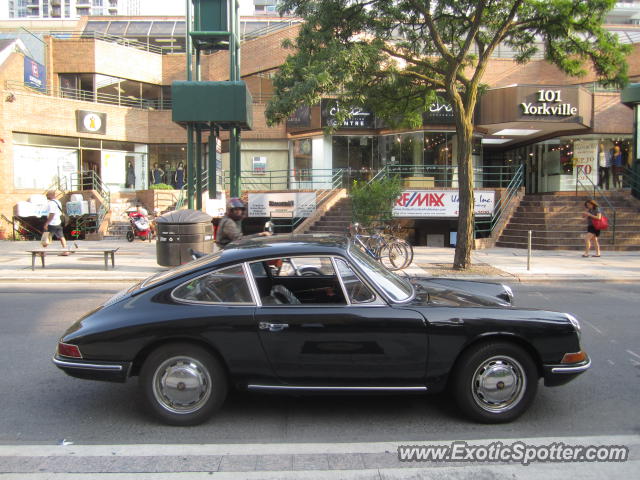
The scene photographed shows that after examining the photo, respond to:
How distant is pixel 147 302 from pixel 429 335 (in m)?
2.14

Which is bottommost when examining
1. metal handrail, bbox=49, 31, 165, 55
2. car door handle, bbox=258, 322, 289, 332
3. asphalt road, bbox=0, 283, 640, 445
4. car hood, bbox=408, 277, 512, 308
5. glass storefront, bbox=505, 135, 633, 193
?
asphalt road, bbox=0, 283, 640, 445

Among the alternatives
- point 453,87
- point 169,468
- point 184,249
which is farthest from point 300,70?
point 169,468

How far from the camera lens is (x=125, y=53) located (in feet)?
96.1

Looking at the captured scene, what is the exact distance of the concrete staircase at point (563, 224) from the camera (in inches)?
685

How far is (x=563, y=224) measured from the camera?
1822cm

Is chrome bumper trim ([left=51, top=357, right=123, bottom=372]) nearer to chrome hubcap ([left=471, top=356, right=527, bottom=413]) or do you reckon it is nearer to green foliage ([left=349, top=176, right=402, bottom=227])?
chrome hubcap ([left=471, top=356, right=527, bottom=413])

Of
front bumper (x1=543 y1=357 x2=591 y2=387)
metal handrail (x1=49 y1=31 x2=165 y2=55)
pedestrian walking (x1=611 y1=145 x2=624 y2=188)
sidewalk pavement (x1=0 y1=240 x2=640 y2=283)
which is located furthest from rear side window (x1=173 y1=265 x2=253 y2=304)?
metal handrail (x1=49 y1=31 x2=165 y2=55)

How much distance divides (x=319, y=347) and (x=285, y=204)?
16919 millimetres

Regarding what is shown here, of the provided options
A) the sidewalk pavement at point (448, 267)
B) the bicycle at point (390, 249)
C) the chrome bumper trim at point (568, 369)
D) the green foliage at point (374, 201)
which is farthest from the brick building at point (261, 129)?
the chrome bumper trim at point (568, 369)

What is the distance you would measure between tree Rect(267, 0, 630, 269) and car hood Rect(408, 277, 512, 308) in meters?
6.96

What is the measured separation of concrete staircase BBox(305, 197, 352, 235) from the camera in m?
19.1

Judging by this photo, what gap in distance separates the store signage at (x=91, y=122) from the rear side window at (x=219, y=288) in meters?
25.5

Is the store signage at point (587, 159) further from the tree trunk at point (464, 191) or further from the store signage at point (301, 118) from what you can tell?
the tree trunk at point (464, 191)

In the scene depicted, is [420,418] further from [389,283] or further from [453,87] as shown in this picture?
[453,87]
